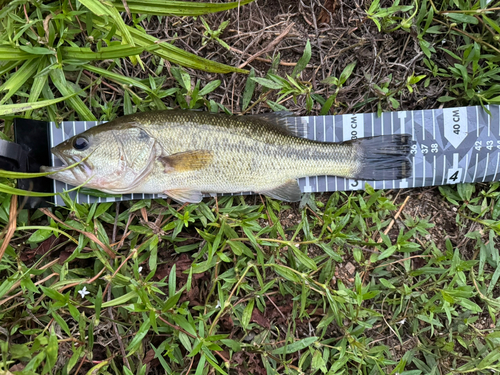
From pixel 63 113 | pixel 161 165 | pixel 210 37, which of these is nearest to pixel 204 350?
pixel 161 165

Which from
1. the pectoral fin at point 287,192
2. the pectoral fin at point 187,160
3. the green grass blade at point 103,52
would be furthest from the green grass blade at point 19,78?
the pectoral fin at point 287,192

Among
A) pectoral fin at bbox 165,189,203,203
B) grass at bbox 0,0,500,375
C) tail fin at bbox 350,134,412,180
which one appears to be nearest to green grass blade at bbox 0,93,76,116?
grass at bbox 0,0,500,375

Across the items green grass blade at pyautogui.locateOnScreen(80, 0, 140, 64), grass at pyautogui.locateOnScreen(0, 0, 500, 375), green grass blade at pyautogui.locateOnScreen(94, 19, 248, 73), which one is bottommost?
grass at pyautogui.locateOnScreen(0, 0, 500, 375)

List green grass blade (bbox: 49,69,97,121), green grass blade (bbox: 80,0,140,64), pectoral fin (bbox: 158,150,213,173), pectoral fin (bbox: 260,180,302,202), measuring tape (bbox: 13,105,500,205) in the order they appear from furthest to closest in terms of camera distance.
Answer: measuring tape (bbox: 13,105,500,205), pectoral fin (bbox: 260,180,302,202), green grass blade (bbox: 49,69,97,121), pectoral fin (bbox: 158,150,213,173), green grass blade (bbox: 80,0,140,64)

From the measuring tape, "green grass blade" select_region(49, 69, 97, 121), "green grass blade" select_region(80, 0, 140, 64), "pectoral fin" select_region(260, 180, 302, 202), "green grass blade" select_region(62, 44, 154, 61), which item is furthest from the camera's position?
the measuring tape

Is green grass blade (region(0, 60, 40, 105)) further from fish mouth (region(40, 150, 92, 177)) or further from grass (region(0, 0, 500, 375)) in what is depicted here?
fish mouth (region(40, 150, 92, 177))

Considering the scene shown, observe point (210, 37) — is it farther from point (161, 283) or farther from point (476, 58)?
point (476, 58)

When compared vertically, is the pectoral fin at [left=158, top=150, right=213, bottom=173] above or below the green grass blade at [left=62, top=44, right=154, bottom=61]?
below

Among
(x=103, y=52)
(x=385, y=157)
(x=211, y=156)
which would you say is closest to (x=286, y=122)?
(x=211, y=156)
